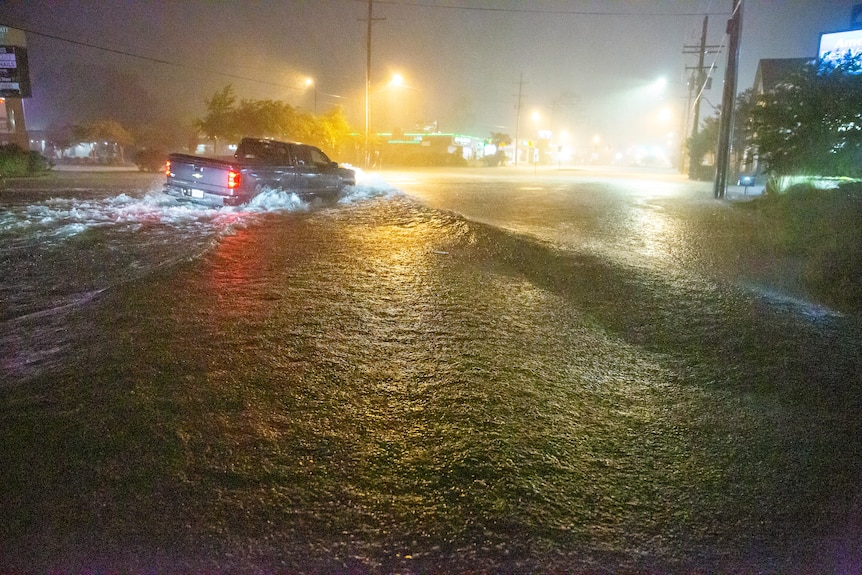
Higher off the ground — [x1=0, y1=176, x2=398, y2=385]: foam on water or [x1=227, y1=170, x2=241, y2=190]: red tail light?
[x1=227, y1=170, x2=241, y2=190]: red tail light

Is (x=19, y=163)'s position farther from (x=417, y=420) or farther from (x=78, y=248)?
(x=417, y=420)

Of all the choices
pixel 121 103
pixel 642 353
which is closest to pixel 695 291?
pixel 642 353

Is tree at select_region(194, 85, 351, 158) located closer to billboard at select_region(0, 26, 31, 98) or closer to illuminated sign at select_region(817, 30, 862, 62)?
billboard at select_region(0, 26, 31, 98)

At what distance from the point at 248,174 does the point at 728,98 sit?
18369 mm

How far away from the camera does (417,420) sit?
445cm

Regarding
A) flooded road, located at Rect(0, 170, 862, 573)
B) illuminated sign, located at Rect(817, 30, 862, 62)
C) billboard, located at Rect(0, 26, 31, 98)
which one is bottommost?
flooded road, located at Rect(0, 170, 862, 573)

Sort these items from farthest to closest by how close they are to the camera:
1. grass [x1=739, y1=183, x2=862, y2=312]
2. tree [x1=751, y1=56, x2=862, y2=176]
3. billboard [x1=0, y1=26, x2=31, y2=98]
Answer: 1. billboard [x1=0, y1=26, x2=31, y2=98]
2. tree [x1=751, y1=56, x2=862, y2=176]
3. grass [x1=739, y1=183, x2=862, y2=312]

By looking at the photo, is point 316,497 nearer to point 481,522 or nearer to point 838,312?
point 481,522

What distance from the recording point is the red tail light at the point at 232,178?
46.0ft

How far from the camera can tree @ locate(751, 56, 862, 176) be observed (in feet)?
68.5

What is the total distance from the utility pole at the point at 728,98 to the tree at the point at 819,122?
2175mm

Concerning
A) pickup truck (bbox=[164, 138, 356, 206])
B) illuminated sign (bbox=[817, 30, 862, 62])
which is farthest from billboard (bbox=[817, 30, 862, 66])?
pickup truck (bbox=[164, 138, 356, 206])

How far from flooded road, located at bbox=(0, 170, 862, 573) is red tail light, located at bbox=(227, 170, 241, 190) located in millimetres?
5063

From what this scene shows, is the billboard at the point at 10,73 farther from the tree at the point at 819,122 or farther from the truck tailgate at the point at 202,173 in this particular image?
the tree at the point at 819,122
